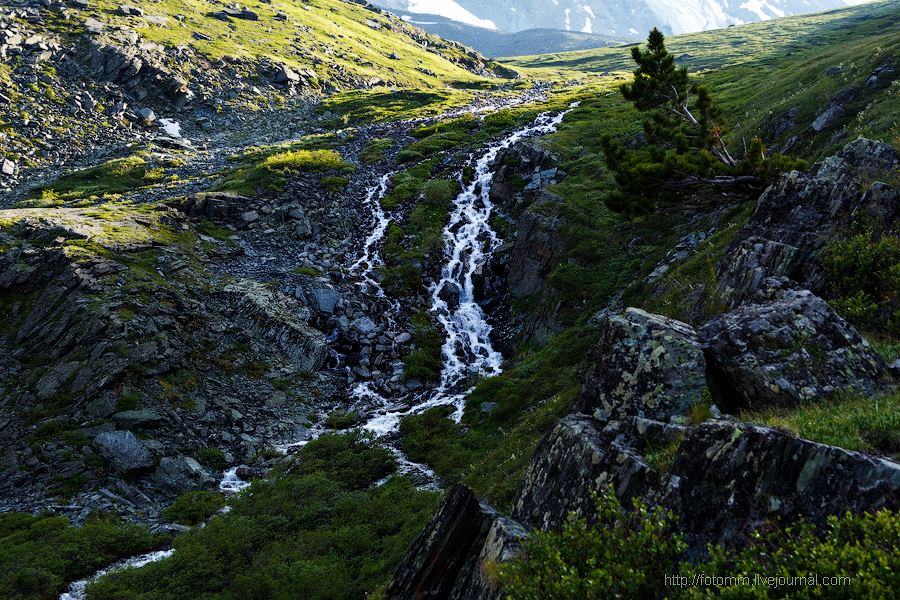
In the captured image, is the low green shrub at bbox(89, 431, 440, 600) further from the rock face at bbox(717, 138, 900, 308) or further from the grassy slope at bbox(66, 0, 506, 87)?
the grassy slope at bbox(66, 0, 506, 87)

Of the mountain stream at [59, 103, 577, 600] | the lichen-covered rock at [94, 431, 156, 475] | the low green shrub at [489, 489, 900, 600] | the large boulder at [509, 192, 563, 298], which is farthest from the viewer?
the large boulder at [509, 192, 563, 298]

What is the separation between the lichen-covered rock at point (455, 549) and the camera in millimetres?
8805

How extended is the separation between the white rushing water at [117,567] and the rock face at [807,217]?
2205 centimetres

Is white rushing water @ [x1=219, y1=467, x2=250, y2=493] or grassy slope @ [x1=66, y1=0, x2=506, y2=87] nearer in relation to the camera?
white rushing water @ [x1=219, y1=467, x2=250, y2=493]

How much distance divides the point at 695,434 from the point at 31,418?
92.4 feet

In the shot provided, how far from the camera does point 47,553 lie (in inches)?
577

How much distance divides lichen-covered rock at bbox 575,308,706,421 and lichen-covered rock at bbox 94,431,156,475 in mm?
20264

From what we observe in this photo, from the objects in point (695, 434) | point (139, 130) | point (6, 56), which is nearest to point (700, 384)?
point (695, 434)

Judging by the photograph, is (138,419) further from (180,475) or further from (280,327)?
(280,327)

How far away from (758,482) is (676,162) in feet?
54.1

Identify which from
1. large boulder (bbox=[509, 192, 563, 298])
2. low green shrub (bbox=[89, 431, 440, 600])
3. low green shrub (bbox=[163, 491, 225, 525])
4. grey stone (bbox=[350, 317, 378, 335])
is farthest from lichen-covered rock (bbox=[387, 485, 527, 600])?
large boulder (bbox=[509, 192, 563, 298])

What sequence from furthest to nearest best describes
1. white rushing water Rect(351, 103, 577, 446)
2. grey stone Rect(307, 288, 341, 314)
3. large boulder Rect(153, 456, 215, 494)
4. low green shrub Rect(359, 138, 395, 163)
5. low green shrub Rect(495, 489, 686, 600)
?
low green shrub Rect(359, 138, 395, 163) < grey stone Rect(307, 288, 341, 314) < white rushing water Rect(351, 103, 577, 446) < large boulder Rect(153, 456, 215, 494) < low green shrub Rect(495, 489, 686, 600)

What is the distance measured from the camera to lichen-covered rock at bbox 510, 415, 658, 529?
26.9 feet

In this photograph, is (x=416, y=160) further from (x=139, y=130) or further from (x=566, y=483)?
(x=566, y=483)
